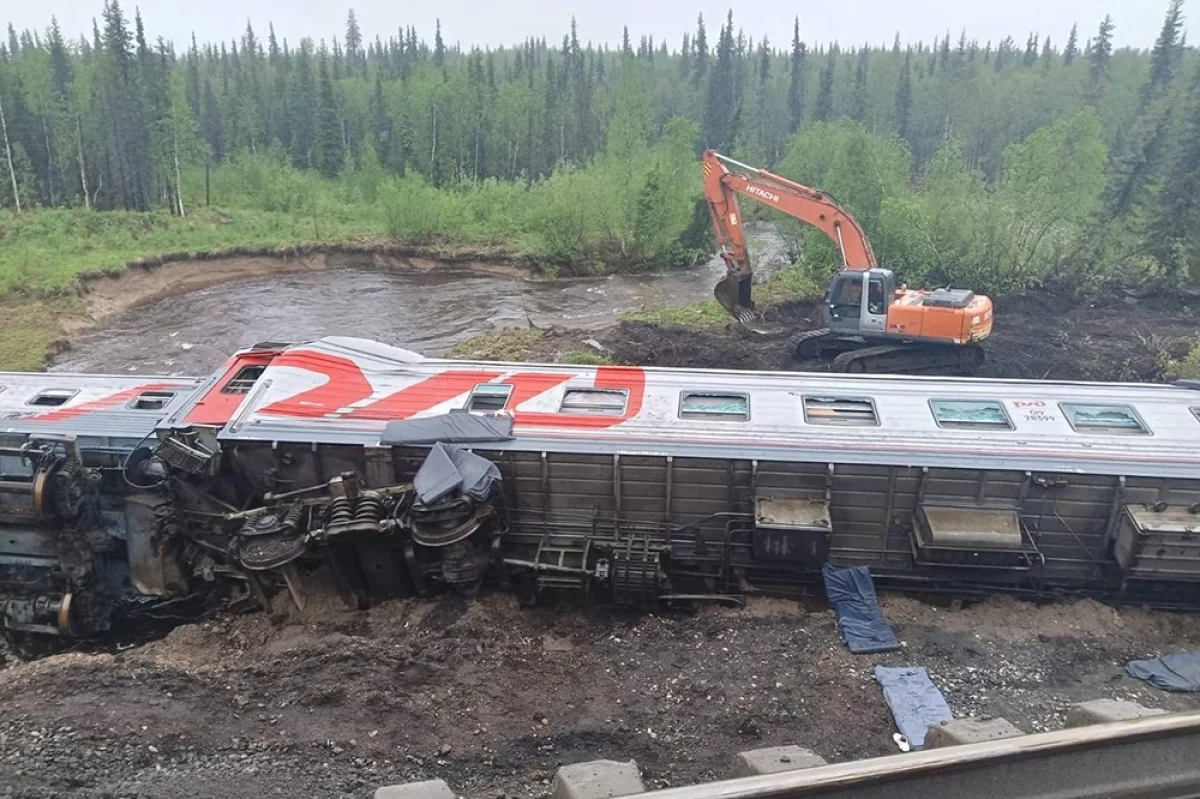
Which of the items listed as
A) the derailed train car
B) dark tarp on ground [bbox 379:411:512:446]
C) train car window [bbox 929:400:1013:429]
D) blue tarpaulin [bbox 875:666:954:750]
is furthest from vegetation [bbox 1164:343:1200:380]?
dark tarp on ground [bbox 379:411:512:446]

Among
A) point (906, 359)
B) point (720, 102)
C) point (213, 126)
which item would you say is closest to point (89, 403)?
point (906, 359)

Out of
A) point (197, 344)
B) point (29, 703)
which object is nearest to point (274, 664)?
point (29, 703)

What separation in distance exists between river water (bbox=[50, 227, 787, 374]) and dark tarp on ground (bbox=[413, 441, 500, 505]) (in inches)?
609

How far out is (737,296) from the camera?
2361 centimetres

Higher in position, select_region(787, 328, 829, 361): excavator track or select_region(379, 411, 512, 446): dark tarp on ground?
select_region(379, 411, 512, 446): dark tarp on ground

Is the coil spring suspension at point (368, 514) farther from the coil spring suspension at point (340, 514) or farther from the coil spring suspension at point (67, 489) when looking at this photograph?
the coil spring suspension at point (67, 489)

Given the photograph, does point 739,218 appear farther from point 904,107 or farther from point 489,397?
point 904,107

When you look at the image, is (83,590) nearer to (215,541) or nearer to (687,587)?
(215,541)

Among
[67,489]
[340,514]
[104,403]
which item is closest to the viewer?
[340,514]

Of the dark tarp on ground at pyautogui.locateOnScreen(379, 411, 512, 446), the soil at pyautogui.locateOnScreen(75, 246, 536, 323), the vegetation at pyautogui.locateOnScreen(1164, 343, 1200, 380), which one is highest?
the dark tarp on ground at pyautogui.locateOnScreen(379, 411, 512, 446)

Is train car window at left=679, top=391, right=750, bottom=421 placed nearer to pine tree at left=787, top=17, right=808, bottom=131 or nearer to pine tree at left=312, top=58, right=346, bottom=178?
pine tree at left=312, top=58, right=346, bottom=178

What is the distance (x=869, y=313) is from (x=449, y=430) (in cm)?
1202

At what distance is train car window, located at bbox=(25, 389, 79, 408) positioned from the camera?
1309 cm

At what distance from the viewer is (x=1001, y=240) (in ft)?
92.2
